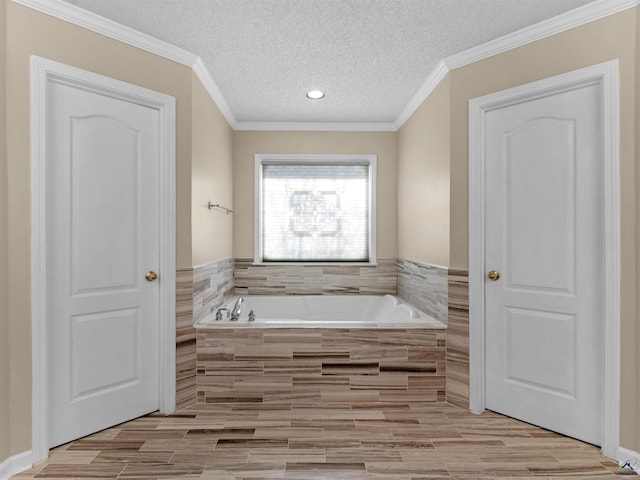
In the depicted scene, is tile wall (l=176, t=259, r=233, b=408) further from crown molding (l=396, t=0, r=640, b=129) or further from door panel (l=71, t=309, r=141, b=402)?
crown molding (l=396, t=0, r=640, b=129)

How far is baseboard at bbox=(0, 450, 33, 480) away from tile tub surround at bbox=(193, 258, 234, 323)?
107cm

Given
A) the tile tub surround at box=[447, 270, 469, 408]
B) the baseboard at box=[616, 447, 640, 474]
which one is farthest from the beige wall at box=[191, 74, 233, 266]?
the baseboard at box=[616, 447, 640, 474]

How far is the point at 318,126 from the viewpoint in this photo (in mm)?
3984

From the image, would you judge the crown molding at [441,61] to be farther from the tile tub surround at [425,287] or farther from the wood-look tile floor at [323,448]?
the wood-look tile floor at [323,448]

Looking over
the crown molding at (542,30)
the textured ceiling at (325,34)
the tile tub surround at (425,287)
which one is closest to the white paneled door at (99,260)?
the textured ceiling at (325,34)

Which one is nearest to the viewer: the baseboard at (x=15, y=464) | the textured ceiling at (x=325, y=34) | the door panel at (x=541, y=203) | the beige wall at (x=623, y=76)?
the baseboard at (x=15, y=464)

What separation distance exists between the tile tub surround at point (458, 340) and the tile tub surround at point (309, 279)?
1.45 metres

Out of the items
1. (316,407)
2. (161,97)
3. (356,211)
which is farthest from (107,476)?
(356,211)

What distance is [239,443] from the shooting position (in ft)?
7.04

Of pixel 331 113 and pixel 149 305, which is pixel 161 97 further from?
pixel 331 113

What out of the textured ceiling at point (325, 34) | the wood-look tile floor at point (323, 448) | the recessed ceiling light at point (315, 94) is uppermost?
the textured ceiling at point (325, 34)

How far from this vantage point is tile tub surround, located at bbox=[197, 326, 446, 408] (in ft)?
8.61

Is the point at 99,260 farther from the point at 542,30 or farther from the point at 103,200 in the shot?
the point at 542,30

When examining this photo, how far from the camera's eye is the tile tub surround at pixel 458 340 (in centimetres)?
253
